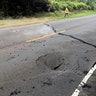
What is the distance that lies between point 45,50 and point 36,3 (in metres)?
20.5

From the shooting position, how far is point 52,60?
823 cm

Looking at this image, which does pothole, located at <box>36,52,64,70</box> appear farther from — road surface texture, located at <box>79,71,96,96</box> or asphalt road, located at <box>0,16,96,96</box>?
road surface texture, located at <box>79,71,96,96</box>

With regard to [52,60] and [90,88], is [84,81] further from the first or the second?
[52,60]

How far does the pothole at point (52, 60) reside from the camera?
24.9 feet

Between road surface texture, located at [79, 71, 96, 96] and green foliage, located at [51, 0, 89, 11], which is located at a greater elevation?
road surface texture, located at [79, 71, 96, 96]

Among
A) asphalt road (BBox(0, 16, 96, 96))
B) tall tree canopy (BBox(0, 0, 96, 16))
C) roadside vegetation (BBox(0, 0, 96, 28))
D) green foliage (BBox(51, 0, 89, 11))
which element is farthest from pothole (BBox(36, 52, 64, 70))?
green foliage (BBox(51, 0, 89, 11))

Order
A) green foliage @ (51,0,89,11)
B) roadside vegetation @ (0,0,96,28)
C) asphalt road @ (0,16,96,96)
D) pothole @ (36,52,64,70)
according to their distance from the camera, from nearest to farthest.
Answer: asphalt road @ (0,16,96,96)
pothole @ (36,52,64,70)
roadside vegetation @ (0,0,96,28)
green foliage @ (51,0,89,11)

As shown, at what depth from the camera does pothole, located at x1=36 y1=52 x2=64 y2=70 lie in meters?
7.60

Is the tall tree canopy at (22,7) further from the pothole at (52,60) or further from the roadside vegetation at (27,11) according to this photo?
the pothole at (52,60)

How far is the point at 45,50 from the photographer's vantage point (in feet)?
31.8

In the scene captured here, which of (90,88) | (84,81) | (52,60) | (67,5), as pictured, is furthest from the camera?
(67,5)

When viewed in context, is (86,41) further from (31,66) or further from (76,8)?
(76,8)

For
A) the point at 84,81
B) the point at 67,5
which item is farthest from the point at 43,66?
the point at 67,5

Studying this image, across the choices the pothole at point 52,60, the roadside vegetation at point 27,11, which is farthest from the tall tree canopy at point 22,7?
the pothole at point 52,60
